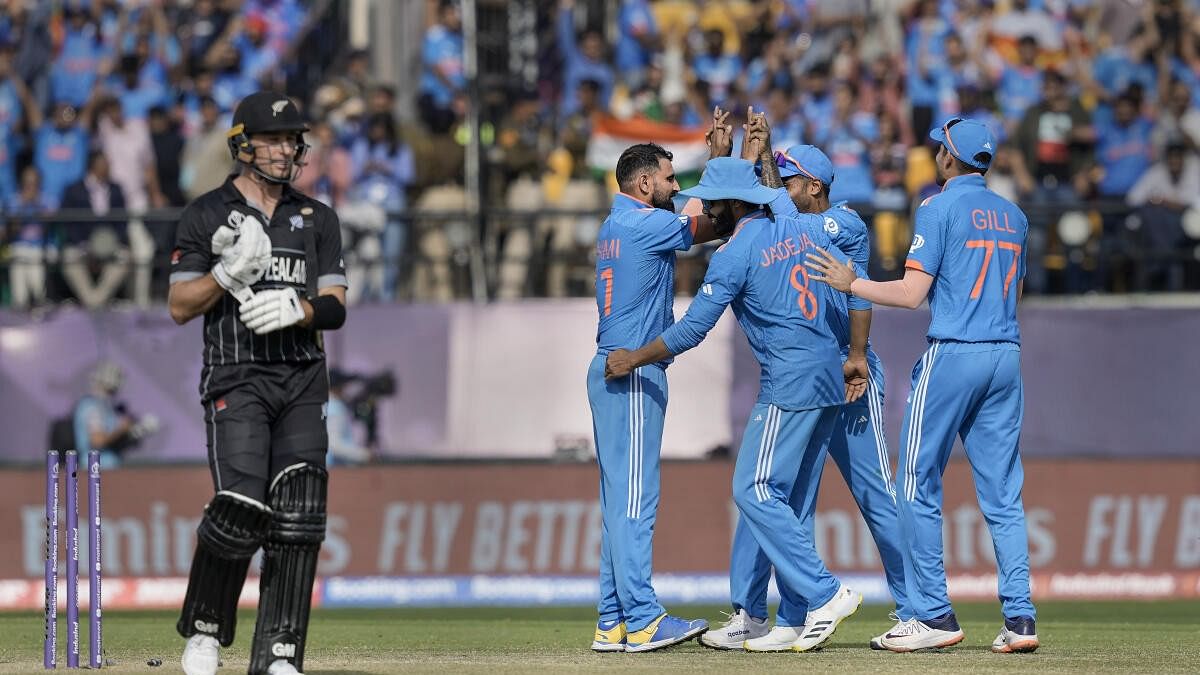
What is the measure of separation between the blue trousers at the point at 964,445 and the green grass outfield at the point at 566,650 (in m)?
0.41

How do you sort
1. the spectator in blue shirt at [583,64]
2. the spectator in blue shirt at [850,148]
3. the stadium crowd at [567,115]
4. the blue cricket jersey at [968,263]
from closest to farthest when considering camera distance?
1. the blue cricket jersey at [968,263]
2. the stadium crowd at [567,115]
3. the spectator in blue shirt at [850,148]
4. the spectator in blue shirt at [583,64]

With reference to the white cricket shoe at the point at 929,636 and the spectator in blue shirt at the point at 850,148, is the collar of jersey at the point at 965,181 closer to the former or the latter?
the white cricket shoe at the point at 929,636

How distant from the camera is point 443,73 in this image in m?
19.5

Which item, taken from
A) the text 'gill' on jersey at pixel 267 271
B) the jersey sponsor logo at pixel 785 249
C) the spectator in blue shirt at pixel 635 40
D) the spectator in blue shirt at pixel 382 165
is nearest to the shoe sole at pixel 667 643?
the jersey sponsor logo at pixel 785 249

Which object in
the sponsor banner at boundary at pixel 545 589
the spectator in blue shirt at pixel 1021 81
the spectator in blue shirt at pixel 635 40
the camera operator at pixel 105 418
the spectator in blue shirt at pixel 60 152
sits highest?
the spectator in blue shirt at pixel 635 40

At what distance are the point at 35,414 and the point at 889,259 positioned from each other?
7542 mm

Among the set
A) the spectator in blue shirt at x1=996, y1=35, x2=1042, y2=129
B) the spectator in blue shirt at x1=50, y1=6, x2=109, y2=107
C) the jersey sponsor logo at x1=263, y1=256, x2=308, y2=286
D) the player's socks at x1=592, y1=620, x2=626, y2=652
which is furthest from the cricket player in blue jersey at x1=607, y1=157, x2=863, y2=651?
the spectator in blue shirt at x1=50, y1=6, x2=109, y2=107

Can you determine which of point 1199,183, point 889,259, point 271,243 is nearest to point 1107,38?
point 1199,183

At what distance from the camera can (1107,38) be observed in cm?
1986

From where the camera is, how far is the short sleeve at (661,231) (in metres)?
9.61

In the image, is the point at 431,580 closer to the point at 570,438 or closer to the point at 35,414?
the point at 570,438

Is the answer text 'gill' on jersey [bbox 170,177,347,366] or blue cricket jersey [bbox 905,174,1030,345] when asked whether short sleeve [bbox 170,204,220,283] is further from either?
blue cricket jersey [bbox 905,174,1030,345]

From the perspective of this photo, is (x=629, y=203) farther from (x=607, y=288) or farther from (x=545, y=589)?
(x=545, y=589)

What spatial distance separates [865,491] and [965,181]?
1.62 m
